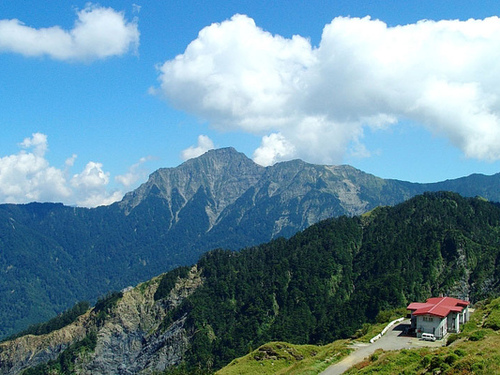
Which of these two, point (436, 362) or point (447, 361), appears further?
point (436, 362)

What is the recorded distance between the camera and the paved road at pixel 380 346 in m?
60.2

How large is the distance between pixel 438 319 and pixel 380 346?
10509 mm

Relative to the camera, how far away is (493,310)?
8106 centimetres

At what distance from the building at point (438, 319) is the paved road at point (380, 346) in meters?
2.31

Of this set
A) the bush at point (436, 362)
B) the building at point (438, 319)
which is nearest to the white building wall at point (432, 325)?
the building at point (438, 319)

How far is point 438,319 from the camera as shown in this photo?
235 feet

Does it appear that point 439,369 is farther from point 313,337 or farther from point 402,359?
point 313,337

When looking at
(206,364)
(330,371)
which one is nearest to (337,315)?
(206,364)

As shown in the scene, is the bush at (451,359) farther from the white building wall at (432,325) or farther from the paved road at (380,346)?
the white building wall at (432,325)

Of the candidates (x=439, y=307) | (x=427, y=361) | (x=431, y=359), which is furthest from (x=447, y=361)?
(x=439, y=307)

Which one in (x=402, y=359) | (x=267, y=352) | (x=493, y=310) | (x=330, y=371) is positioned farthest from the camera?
(x=267, y=352)

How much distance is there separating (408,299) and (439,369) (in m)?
165

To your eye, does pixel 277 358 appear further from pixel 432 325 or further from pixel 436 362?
pixel 436 362

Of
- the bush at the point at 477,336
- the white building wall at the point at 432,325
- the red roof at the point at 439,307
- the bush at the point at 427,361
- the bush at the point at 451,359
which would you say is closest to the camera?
the bush at the point at 451,359
